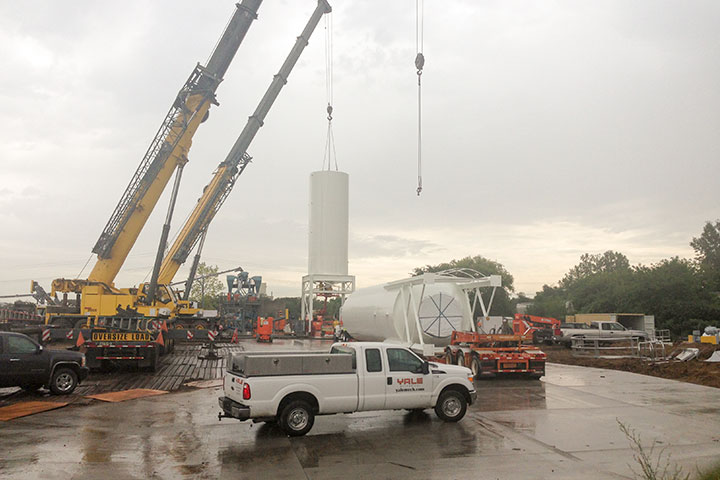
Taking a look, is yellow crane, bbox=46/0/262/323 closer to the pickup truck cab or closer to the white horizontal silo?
the white horizontal silo

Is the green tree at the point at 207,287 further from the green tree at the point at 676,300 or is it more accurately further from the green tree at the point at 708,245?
the green tree at the point at 708,245

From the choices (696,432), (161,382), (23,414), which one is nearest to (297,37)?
(161,382)

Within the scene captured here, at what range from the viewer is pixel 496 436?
10.7 metres

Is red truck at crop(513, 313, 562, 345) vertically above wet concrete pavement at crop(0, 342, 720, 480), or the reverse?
red truck at crop(513, 313, 562, 345)

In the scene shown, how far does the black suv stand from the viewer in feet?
46.5

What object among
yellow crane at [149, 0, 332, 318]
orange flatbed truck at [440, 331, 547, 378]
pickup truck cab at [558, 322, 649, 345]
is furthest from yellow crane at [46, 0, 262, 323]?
pickup truck cab at [558, 322, 649, 345]

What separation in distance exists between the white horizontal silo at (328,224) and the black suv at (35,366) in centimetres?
3425

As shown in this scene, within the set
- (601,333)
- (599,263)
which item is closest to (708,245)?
(599,263)

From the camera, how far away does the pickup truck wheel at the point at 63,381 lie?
15.1m

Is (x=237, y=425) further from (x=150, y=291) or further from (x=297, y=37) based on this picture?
(x=297, y=37)

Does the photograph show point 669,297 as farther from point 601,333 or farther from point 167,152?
point 167,152

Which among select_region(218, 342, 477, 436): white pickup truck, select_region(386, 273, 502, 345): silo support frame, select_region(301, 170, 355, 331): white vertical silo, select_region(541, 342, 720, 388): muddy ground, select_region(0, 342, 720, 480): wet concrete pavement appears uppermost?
select_region(301, 170, 355, 331): white vertical silo

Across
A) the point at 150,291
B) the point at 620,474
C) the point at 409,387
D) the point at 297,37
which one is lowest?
the point at 620,474

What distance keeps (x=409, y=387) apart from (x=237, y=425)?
3574 mm
